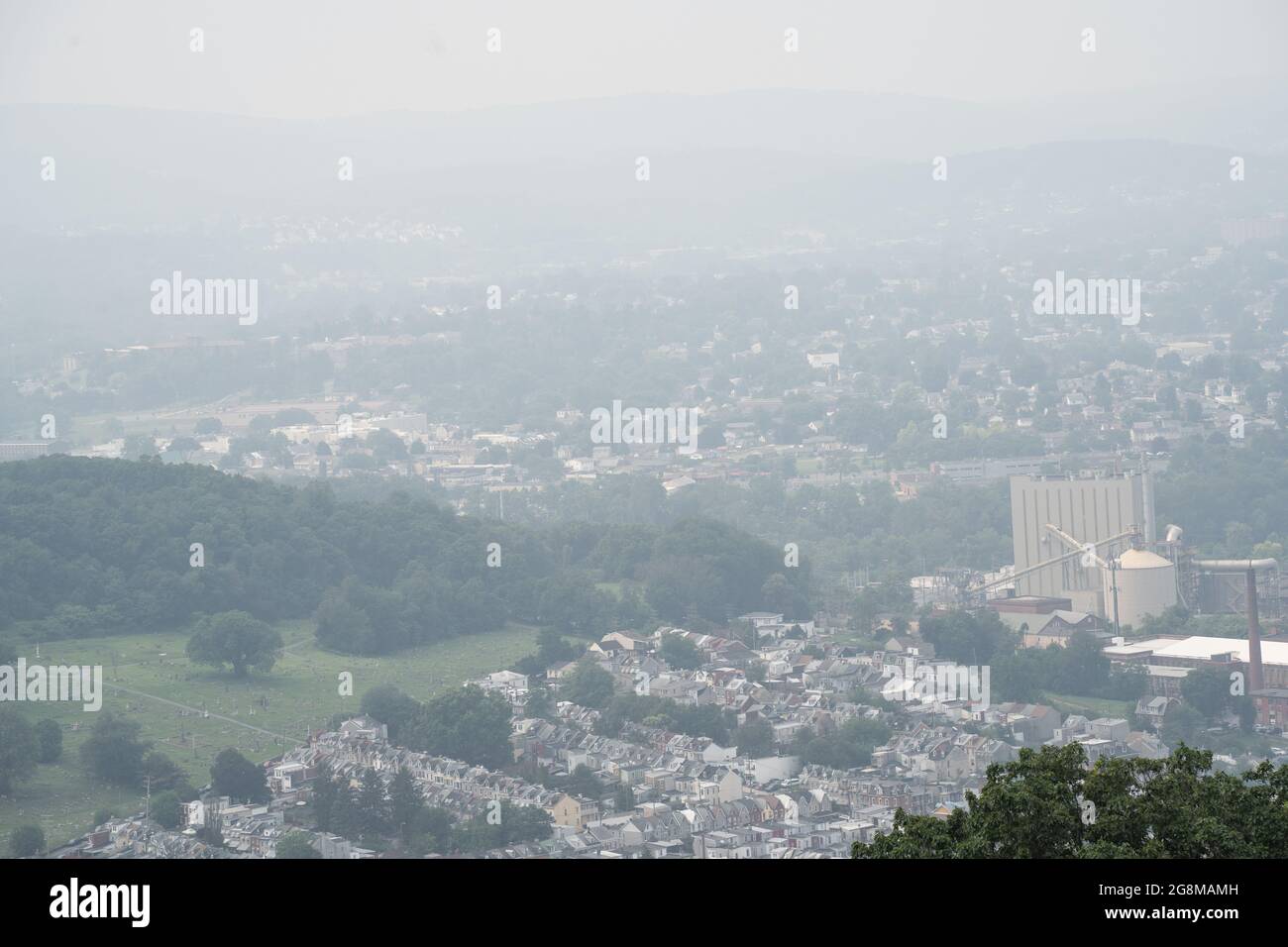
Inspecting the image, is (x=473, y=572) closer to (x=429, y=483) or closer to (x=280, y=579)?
(x=280, y=579)

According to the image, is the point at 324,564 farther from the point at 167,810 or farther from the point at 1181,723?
the point at 1181,723

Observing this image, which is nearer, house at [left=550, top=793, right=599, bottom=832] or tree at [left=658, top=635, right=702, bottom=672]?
house at [left=550, top=793, right=599, bottom=832]

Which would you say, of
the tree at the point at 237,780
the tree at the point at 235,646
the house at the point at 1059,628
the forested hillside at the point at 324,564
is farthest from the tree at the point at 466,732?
the house at the point at 1059,628

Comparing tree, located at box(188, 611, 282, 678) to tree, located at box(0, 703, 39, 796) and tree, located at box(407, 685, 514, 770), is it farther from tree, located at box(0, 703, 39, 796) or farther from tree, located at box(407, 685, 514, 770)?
tree, located at box(0, 703, 39, 796)

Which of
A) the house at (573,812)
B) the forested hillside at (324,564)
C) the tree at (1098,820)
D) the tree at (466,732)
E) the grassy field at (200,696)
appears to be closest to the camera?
the tree at (1098,820)

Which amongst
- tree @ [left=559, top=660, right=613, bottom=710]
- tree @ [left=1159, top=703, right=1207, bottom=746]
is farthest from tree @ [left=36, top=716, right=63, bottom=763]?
tree @ [left=1159, top=703, right=1207, bottom=746]

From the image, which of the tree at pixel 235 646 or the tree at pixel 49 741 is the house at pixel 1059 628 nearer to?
the tree at pixel 235 646
